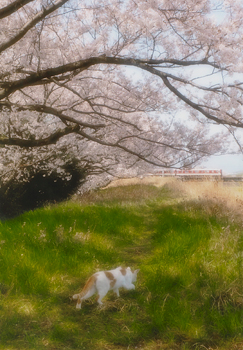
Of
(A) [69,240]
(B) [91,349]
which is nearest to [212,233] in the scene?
(A) [69,240]

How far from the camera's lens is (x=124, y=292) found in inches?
136

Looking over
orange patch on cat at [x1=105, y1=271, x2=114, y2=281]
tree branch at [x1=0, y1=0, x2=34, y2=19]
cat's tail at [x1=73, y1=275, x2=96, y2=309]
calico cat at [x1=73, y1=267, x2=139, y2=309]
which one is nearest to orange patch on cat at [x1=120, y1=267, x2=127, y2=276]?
calico cat at [x1=73, y1=267, x2=139, y2=309]

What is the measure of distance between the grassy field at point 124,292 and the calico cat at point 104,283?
13 cm

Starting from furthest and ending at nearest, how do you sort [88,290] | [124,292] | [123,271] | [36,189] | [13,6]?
1. [36,189]
2. [13,6]
3. [124,292]
4. [123,271]
5. [88,290]

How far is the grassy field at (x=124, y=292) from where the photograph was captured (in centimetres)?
269

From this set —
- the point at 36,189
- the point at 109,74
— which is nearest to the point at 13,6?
the point at 109,74

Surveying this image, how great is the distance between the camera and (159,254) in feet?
14.9

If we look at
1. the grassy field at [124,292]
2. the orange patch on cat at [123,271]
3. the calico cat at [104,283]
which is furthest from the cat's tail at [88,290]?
the orange patch on cat at [123,271]

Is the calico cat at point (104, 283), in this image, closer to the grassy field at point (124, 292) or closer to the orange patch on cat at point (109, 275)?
the orange patch on cat at point (109, 275)

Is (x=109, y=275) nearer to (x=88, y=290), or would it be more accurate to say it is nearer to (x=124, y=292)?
(x=88, y=290)

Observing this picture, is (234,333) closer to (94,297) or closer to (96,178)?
(94,297)

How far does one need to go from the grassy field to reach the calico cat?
0.13m

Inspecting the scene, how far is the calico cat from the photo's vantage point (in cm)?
296

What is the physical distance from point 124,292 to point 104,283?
21.8 inches
